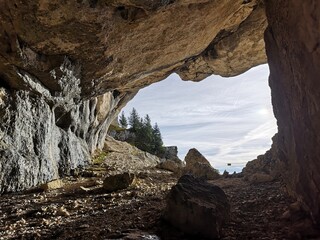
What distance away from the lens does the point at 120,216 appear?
948cm

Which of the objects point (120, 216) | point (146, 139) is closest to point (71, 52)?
point (120, 216)

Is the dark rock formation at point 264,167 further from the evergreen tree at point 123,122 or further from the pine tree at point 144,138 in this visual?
the evergreen tree at point 123,122

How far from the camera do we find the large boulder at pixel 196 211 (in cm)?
728

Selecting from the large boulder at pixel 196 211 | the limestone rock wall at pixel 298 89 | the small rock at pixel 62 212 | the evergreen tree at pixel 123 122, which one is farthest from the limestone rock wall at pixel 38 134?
the evergreen tree at pixel 123 122

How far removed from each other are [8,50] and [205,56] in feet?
59.3

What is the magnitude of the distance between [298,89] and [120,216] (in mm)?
6872

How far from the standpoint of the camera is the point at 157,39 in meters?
17.7

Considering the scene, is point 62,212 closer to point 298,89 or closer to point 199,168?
point 298,89

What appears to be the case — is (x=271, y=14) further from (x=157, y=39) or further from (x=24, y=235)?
(x=24, y=235)

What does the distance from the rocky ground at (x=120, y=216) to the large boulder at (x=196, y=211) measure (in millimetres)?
278

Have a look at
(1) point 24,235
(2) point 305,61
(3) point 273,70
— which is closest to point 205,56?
(3) point 273,70

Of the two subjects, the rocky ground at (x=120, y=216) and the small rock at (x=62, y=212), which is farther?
the small rock at (x=62, y=212)

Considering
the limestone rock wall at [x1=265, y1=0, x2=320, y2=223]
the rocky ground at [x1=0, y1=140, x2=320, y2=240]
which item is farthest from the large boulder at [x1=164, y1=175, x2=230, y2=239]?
the limestone rock wall at [x1=265, y1=0, x2=320, y2=223]

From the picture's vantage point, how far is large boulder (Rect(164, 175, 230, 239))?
23.9ft
